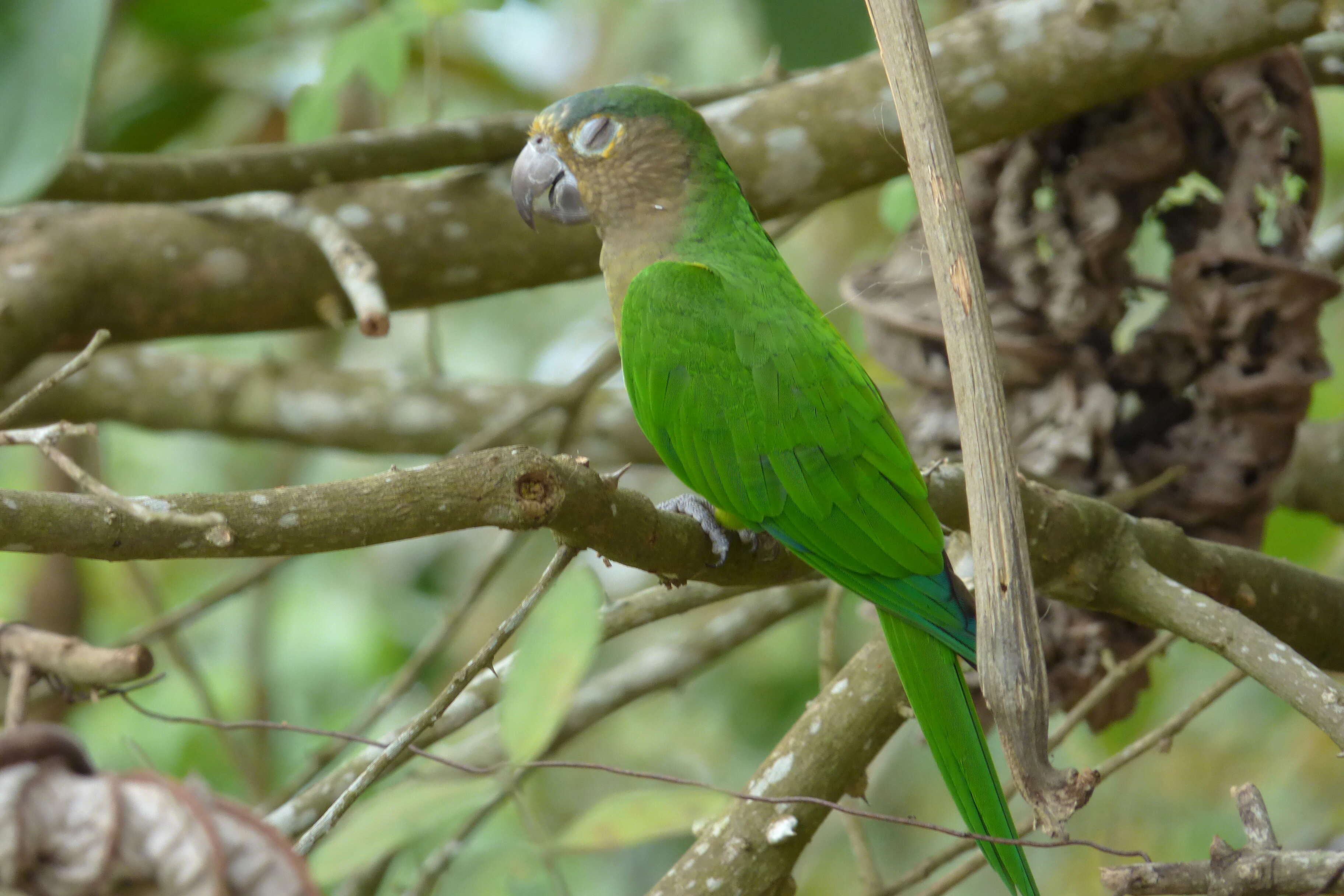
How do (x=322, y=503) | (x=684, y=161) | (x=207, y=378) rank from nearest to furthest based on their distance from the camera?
1. (x=322, y=503)
2. (x=684, y=161)
3. (x=207, y=378)

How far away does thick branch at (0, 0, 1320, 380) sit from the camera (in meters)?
2.41

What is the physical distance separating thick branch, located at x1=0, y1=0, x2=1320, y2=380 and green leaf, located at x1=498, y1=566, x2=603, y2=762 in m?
1.47

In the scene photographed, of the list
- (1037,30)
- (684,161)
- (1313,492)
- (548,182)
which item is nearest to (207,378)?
(548,182)

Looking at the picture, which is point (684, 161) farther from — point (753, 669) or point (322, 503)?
point (753, 669)

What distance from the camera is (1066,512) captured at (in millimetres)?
1739

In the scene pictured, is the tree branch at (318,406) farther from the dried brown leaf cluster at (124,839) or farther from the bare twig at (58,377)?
the dried brown leaf cluster at (124,839)

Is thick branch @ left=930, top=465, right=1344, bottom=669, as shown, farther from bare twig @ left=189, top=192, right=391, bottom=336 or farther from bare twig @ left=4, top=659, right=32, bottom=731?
bare twig @ left=4, top=659, right=32, bottom=731

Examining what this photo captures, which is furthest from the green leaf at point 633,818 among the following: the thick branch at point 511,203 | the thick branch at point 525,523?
the thick branch at point 511,203

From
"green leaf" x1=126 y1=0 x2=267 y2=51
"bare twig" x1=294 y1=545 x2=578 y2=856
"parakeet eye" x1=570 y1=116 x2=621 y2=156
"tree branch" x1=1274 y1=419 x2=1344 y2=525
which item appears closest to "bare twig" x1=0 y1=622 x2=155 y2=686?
"bare twig" x1=294 y1=545 x2=578 y2=856

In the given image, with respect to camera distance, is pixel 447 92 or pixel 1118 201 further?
pixel 447 92

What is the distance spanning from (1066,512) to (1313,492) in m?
1.78

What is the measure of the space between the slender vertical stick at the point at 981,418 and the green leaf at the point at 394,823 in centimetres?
79

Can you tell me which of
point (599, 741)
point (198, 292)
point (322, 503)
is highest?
point (198, 292)

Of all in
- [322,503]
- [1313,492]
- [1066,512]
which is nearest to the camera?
[322,503]
